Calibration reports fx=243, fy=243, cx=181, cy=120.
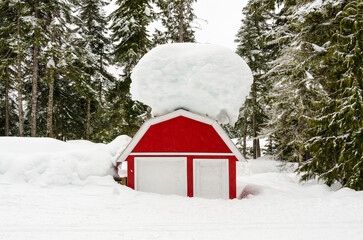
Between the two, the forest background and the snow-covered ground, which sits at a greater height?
the forest background

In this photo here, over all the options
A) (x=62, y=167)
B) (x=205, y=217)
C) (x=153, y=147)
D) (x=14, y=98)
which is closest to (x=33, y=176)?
(x=62, y=167)

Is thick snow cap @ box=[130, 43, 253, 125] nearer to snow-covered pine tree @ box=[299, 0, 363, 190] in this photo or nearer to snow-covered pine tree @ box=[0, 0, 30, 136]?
snow-covered pine tree @ box=[299, 0, 363, 190]

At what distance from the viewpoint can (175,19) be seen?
17.5 metres

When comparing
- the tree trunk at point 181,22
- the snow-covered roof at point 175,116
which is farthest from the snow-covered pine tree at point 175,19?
the snow-covered roof at point 175,116

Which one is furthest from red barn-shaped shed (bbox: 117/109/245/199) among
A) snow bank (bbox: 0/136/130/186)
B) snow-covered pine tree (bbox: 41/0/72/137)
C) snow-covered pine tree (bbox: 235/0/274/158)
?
snow-covered pine tree (bbox: 235/0/274/158)

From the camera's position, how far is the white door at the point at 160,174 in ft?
29.1

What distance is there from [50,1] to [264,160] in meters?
18.4

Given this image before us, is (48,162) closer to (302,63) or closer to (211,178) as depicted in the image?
(211,178)

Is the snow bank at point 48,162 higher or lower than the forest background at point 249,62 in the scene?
lower

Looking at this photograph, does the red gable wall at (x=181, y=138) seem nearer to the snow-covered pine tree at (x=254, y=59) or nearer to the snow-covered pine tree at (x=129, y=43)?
the snow-covered pine tree at (x=129, y=43)

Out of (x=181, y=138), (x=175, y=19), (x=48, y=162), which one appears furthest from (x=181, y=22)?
(x=48, y=162)

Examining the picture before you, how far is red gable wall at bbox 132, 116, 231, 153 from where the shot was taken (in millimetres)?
8812

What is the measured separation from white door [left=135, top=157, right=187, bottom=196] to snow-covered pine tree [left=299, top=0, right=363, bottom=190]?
5222 mm

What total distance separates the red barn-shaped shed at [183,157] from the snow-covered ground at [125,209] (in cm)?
70
